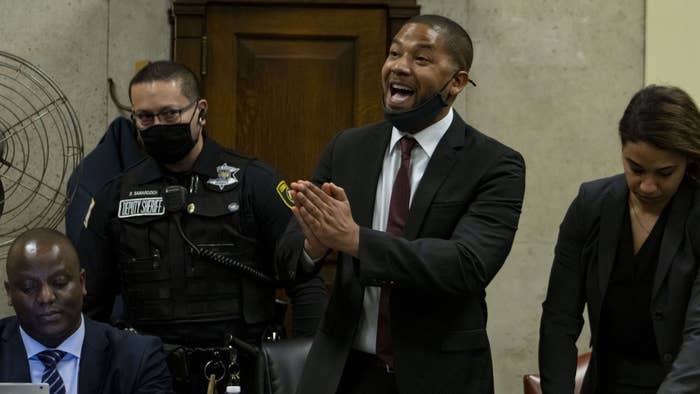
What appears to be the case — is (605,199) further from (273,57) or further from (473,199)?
(273,57)

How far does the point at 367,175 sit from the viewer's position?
9.70 ft

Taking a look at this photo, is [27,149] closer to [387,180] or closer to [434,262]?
[387,180]

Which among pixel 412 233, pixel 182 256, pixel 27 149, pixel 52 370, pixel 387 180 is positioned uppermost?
pixel 27 149

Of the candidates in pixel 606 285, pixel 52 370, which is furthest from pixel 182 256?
pixel 606 285

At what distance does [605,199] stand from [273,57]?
2775mm

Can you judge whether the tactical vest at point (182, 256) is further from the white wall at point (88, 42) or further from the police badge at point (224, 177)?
the white wall at point (88, 42)

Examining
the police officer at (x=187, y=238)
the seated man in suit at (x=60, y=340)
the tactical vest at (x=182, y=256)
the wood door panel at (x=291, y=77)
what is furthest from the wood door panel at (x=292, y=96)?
the seated man in suit at (x=60, y=340)

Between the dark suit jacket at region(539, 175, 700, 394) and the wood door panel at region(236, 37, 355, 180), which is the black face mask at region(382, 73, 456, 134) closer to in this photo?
the dark suit jacket at region(539, 175, 700, 394)

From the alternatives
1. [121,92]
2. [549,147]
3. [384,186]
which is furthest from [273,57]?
[384,186]

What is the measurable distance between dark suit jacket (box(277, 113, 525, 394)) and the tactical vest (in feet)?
3.35

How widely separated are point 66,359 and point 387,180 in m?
1.24

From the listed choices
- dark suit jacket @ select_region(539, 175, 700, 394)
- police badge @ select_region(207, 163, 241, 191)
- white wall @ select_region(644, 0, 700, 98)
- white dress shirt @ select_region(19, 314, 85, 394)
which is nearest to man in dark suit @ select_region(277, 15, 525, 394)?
dark suit jacket @ select_region(539, 175, 700, 394)

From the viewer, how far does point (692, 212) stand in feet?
9.87

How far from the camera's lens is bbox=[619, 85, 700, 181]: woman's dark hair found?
9.50 feet
